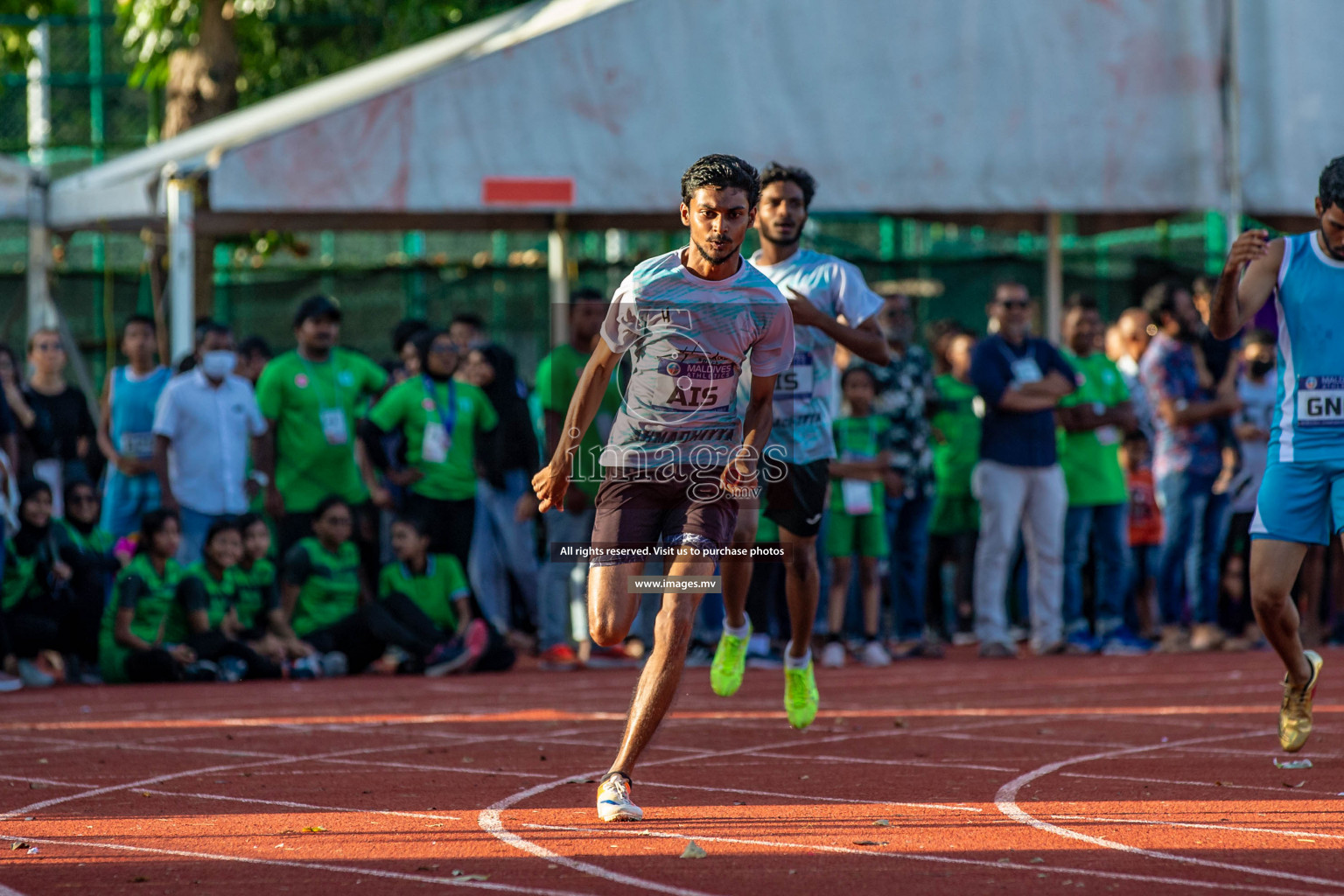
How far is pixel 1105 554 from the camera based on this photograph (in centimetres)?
1255

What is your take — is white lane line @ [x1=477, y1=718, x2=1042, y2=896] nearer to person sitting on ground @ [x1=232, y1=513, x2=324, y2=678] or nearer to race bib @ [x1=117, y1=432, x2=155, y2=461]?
person sitting on ground @ [x1=232, y1=513, x2=324, y2=678]

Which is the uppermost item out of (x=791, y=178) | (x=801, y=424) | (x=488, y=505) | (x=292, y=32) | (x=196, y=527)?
(x=292, y=32)

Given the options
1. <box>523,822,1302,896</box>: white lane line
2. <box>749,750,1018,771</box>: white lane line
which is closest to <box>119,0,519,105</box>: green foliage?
<box>749,750,1018,771</box>: white lane line

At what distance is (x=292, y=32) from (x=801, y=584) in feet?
48.9

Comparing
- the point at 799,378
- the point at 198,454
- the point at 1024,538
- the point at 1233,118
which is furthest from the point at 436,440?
the point at 1233,118

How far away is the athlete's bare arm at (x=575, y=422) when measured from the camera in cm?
580

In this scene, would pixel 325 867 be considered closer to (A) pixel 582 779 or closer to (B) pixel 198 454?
(A) pixel 582 779

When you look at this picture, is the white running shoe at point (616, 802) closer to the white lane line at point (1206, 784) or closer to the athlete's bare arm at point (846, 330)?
the white lane line at point (1206, 784)

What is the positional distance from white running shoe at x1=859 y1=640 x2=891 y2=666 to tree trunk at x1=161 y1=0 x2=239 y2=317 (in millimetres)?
8548

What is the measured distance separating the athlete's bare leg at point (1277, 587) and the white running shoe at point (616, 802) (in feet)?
8.17

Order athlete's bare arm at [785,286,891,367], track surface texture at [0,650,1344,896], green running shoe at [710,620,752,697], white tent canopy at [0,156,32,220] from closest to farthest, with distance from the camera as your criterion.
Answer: track surface texture at [0,650,1344,896]
athlete's bare arm at [785,286,891,367]
green running shoe at [710,620,752,697]
white tent canopy at [0,156,32,220]

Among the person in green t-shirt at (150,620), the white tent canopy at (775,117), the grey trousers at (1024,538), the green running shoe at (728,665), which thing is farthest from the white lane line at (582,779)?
the white tent canopy at (775,117)

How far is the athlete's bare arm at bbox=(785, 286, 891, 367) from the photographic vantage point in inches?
292

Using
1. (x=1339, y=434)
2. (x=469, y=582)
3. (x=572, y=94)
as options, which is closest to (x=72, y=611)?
(x=469, y=582)
